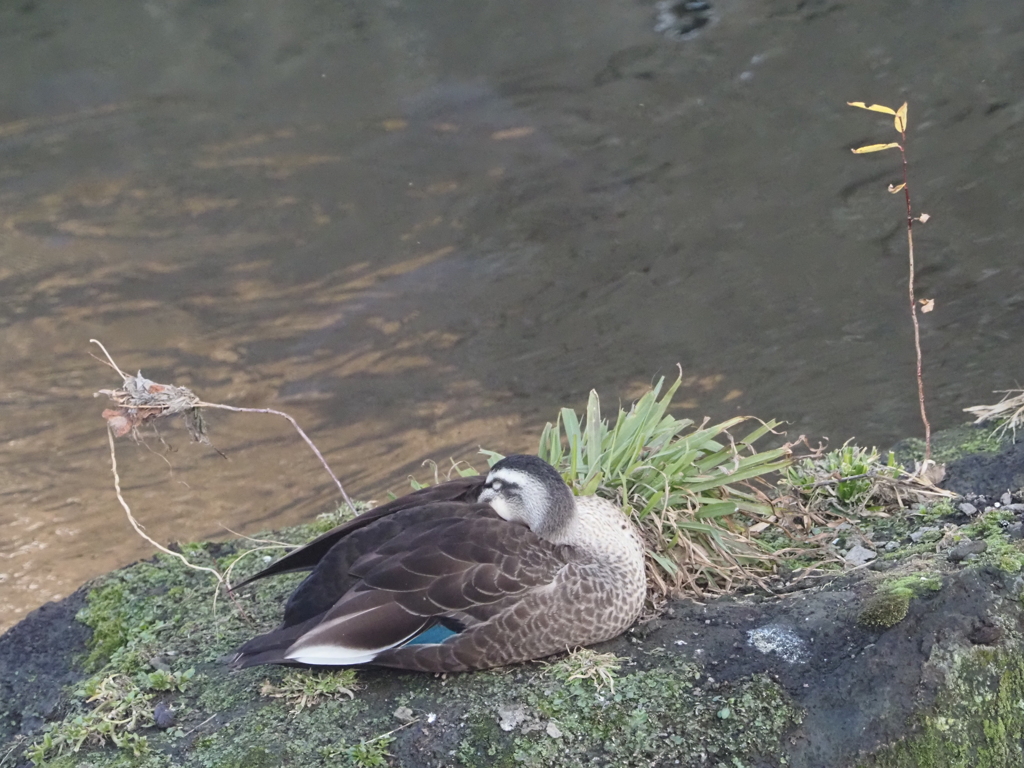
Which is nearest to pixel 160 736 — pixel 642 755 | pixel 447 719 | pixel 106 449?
pixel 447 719

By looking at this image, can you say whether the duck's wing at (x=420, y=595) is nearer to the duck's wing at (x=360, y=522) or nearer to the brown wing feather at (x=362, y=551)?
the brown wing feather at (x=362, y=551)

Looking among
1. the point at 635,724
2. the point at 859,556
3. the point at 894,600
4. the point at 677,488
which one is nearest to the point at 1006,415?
the point at 859,556

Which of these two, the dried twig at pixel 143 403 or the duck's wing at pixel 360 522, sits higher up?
the dried twig at pixel 143 403

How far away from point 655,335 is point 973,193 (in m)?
3.52

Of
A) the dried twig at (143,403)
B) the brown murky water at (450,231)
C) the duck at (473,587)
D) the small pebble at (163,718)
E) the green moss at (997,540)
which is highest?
the dried twig at (143,403)

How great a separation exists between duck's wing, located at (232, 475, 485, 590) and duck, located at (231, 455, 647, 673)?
0.11 m

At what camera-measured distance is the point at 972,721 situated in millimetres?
2873

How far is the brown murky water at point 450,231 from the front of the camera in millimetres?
7691

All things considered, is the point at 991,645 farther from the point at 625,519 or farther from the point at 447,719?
the point at 447,719

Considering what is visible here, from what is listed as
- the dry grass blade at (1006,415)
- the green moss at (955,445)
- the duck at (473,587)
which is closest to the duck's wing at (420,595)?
the duck at (473,587)

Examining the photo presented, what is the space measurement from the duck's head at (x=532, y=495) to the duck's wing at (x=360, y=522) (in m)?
0.18

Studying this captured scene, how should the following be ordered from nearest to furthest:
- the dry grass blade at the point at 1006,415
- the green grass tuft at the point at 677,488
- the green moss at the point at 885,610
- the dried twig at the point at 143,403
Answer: the green moss at the point at 885,610
the dried twig at the point at 143,403
the green grass tuft at the point at 677,488
the dry grass blade at the point at 1006,415

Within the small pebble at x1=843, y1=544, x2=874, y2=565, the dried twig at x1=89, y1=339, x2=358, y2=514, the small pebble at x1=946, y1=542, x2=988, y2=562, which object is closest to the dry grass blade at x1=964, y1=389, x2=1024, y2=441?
the small pebble at x1=843, y1=544, x2=874, y2=565

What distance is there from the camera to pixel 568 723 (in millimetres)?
3043
